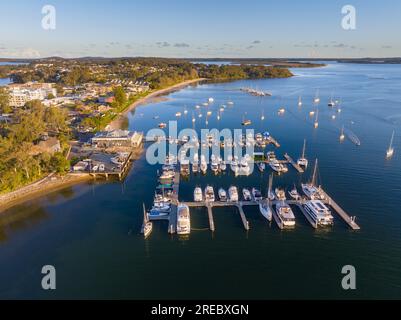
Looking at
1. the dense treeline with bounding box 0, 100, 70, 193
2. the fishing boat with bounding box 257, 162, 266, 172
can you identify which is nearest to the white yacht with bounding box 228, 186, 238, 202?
the fishing boat with bounding box 257, 162, 266, 172

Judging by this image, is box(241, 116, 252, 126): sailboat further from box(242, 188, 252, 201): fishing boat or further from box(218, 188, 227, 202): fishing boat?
box(218, 188, 227, 202): fishing boat

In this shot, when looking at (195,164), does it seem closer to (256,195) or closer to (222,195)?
(222,195)

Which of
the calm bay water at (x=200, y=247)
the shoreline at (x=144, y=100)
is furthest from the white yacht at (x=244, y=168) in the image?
the shoreline at (x=144, y=100)

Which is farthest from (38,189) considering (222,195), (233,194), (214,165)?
(233,194)

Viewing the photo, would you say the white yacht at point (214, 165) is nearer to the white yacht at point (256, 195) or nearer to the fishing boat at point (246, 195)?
the fishing boat at point (246, 195)
